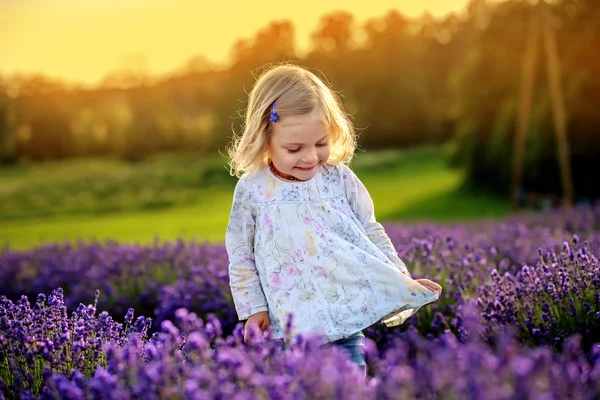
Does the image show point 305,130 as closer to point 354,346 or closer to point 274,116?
point 274,116

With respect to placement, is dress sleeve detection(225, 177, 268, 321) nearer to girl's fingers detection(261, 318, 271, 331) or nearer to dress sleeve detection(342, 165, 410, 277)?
girl's fingers detection(261, 318, 271, 331)

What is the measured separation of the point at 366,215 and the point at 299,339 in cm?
120

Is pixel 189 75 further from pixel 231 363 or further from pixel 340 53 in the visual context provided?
pixel 231 363

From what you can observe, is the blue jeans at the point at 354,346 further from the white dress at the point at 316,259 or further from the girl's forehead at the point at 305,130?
the girl's forehead at the point at 305,130

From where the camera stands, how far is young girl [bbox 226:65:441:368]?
2.65m

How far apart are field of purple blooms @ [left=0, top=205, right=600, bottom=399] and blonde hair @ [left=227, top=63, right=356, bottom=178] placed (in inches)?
31.7

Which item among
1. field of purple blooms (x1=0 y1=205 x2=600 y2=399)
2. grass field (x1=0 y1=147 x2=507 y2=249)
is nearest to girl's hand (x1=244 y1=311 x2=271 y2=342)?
field of purple blooms (x1=0 y1=205 x2=600 y2=399)

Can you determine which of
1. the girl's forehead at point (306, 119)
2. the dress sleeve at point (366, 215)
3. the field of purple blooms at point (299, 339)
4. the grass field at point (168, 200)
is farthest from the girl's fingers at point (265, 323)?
the grass field at point (168, 200)

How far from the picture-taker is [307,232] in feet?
9.09

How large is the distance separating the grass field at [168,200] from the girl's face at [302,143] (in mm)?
7991

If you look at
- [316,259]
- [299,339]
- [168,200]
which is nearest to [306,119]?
[316,259]

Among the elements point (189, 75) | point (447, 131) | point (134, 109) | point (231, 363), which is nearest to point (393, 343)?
point (231, 363)

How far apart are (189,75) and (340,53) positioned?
2269 cm

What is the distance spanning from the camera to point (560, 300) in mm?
2980
